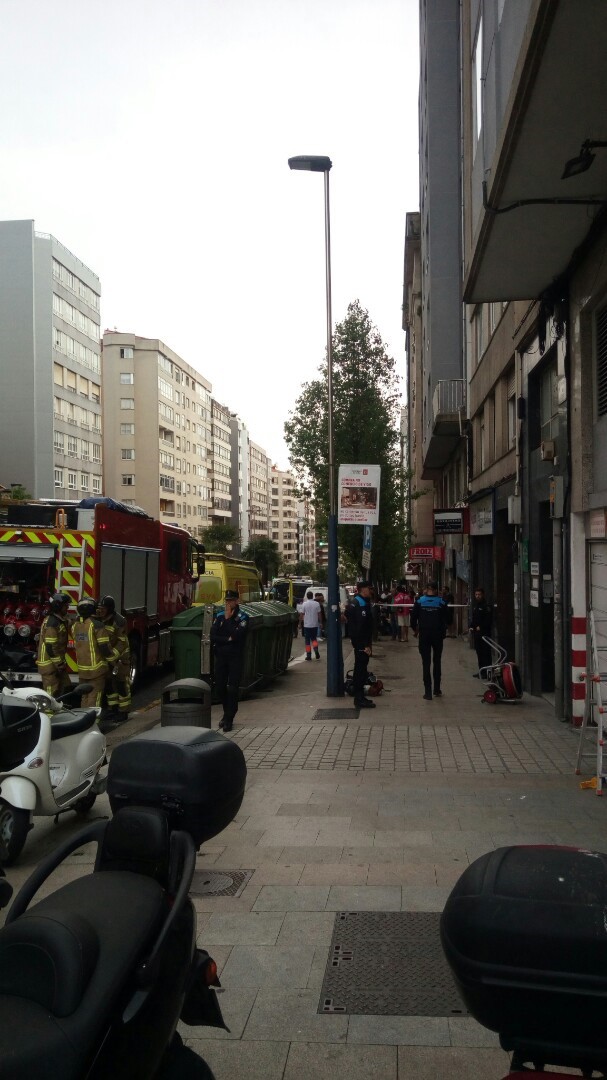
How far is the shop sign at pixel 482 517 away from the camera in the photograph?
20083 millimetres

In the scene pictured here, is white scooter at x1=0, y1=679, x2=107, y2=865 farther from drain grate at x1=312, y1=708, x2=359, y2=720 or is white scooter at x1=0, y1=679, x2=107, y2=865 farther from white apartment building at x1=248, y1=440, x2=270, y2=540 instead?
white apartment building at x1=248, y1=440, x2=270, y2=540

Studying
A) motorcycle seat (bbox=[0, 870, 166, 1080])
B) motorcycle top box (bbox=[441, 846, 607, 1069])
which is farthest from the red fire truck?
motorcycle top box (bbox=[441, 846, 607, 1069])

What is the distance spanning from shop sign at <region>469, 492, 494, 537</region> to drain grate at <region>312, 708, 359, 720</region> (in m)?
7.65

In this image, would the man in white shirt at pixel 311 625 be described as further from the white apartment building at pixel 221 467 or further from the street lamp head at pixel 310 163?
the white apartment building at pixel 221 467

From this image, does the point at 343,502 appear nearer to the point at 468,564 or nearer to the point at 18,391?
the point at 468,564

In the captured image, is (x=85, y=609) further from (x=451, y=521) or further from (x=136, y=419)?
(x=136, y=419)

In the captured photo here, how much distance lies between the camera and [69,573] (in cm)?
1412

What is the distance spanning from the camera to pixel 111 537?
14906 millimetres

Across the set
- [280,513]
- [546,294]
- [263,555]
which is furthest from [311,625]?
[280,513]

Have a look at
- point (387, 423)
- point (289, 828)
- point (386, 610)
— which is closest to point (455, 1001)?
point (289, 828)

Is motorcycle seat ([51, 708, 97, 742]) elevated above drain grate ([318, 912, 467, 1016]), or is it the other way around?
motorcycle seat ([51, 708, 97, 742])

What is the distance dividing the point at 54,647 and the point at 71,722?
4727 millimetres

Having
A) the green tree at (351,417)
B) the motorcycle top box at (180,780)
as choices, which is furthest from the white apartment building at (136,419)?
the motorcycle top box at (180,780)

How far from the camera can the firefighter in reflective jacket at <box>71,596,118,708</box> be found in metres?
11.3
